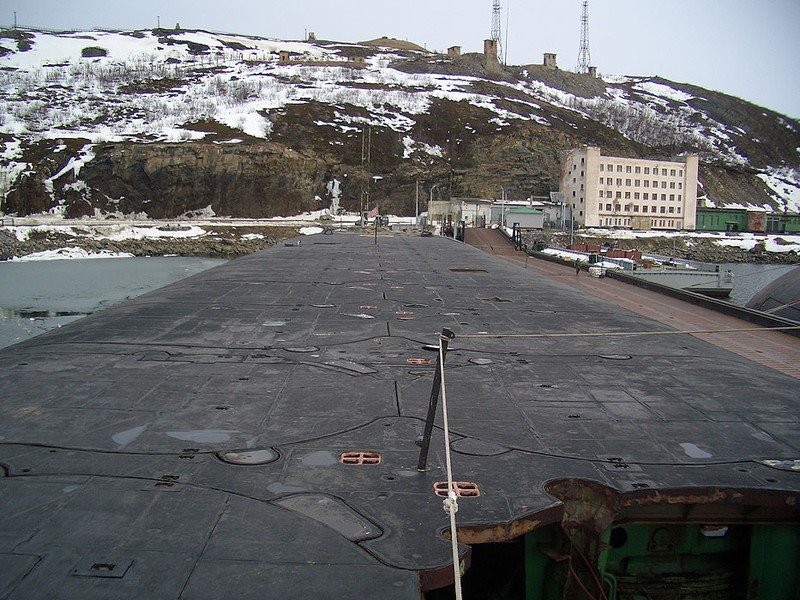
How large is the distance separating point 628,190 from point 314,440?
80.2 meters

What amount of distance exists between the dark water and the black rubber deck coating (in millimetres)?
13156

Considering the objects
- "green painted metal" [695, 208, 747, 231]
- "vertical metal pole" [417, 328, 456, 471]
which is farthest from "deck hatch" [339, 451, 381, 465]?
"green painted metal" [695, 208, 747, 231]

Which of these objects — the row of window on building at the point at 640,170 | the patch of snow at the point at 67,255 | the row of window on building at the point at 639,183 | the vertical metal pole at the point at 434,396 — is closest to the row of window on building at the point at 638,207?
the row of window on building at the point at 639,183

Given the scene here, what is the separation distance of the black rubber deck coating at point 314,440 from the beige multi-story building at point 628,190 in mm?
70192

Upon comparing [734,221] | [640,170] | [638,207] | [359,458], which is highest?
[640,170]

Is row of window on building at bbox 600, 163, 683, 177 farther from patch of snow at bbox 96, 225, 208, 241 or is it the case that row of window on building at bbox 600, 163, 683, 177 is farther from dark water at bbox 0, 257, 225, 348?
dark water at bbox 0, 257, 225, 348

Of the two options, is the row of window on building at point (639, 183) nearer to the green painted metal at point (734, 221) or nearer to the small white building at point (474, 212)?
the green painted metal at point (734, 221)

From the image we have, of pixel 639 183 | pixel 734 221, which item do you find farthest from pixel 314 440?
pixel 734 221

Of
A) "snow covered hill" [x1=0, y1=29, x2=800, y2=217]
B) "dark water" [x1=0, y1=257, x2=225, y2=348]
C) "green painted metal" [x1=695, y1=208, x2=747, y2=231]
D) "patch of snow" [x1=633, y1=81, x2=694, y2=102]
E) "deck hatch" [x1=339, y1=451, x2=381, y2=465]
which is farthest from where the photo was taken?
"patch of snow" [x1=633, y1=81, x2=694, y2=102]

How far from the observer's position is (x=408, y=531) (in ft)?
13.2

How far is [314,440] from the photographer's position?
5.58 metres

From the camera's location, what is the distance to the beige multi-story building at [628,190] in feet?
257

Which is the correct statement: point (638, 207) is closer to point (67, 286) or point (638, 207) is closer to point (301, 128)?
point (301, 128)

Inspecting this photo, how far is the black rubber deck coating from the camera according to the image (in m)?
3.65
